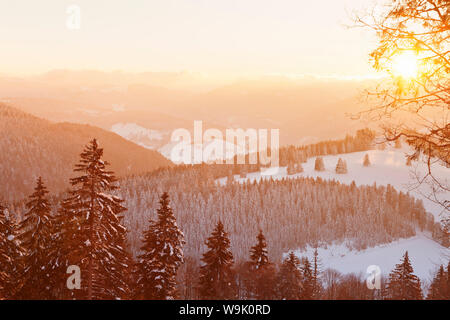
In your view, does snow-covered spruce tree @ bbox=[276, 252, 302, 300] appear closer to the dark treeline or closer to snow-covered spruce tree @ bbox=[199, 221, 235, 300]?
the dark treeline

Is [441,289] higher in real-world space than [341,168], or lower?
lower

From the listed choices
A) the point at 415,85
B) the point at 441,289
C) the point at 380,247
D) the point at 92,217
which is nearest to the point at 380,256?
the point at 380,247

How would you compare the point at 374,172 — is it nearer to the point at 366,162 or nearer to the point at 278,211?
the point at 366,162

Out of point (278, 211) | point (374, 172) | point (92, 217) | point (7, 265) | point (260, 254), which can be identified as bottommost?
point (278, 211)

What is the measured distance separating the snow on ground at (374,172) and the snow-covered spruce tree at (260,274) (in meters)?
124

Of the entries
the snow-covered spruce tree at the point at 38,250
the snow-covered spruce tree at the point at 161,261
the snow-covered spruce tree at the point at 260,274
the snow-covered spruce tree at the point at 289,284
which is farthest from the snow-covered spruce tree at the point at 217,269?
the snow-covered spruce tree at the point at 38,250

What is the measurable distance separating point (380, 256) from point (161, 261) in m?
105

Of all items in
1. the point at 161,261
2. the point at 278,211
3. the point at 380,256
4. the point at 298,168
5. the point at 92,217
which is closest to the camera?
the point at 92,217

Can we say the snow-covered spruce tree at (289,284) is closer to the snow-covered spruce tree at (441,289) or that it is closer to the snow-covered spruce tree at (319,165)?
the snow-covered spruce tree at (441,289)

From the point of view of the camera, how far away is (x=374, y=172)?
177125 mm

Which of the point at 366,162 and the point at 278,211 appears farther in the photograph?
the point at 366,162

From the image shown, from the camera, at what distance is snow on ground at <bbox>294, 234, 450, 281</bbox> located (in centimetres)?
10694
